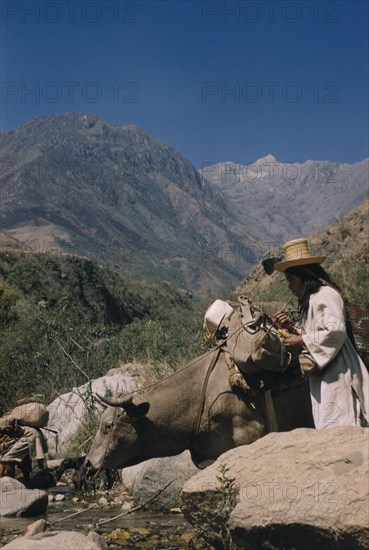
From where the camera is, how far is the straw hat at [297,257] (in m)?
6.75

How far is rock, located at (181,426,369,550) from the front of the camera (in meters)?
4.93

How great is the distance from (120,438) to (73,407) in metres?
7.01

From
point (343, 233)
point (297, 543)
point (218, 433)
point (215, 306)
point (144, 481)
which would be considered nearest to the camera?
point (297, 543)

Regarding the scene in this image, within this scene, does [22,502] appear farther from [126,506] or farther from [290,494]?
[290,494]

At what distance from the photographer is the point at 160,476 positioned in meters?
9.56

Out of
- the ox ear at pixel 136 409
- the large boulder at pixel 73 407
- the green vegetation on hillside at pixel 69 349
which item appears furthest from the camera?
the green vegetation on hillside at pixel 69 349

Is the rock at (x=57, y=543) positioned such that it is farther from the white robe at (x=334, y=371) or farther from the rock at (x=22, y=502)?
the rock at (x=22, y=502)

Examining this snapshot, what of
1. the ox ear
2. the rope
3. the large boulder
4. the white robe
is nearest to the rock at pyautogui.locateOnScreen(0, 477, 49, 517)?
the ox ear

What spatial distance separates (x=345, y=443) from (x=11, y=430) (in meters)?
7.55

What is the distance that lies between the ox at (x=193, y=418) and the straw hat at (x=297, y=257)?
1.13 metres

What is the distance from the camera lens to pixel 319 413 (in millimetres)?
6473

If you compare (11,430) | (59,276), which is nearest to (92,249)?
(59,276)

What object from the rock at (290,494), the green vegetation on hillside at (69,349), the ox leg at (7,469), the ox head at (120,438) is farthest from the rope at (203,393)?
the green vegetation on hillside at (69,349)

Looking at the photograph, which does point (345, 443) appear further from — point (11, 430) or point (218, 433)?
point (11, 430)
